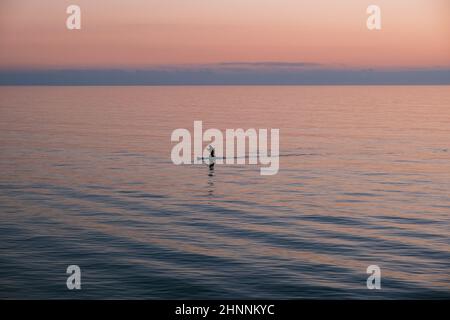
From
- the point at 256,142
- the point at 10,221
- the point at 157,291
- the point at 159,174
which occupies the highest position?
the point at 256,142

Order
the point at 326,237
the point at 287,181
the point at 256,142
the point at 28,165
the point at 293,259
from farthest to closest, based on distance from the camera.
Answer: the point at 256,142 < the point at 28,165 < the point at 287,181 < the point at 326,237 < the point at 293,259

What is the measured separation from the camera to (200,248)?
35.3 meters

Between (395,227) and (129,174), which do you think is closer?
(395,227)

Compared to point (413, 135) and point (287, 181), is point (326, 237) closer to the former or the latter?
point (287, 181)

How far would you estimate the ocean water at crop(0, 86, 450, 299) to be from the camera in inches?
1142

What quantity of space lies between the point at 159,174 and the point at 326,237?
96.3ft

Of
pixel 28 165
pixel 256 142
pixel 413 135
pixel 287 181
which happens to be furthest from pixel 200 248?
A: pixel 413 135

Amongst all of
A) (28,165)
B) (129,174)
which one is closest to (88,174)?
(129,174)

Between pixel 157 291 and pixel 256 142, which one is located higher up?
pixel 256 142

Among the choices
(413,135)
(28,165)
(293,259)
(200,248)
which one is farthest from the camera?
Result: (413,135)

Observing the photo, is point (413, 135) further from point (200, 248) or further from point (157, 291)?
point (157, 291)

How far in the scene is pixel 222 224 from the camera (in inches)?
1644

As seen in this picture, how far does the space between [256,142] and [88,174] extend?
137 feet

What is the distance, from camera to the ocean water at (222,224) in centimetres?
2900
